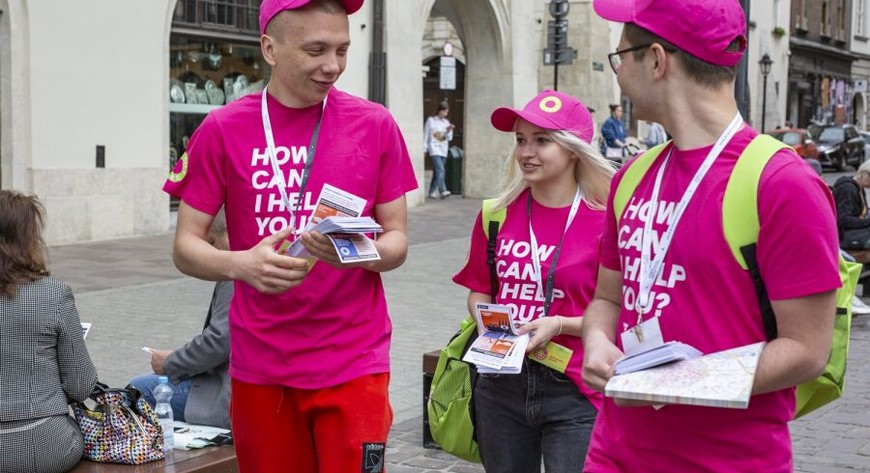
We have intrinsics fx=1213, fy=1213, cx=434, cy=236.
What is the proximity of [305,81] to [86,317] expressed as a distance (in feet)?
23.9

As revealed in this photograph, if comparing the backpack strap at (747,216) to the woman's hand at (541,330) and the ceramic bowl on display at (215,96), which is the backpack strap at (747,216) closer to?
the woman's hand at (541,330)

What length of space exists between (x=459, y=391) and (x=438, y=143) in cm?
2005

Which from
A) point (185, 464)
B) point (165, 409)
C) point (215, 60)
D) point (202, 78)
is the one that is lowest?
point (185, 464)

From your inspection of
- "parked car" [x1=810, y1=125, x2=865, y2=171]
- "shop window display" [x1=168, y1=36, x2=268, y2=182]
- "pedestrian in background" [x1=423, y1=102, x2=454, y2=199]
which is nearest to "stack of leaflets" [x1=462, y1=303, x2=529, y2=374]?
"shop window display" [x1=168, y1=36, x2=268, y2=182]

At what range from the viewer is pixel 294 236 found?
3.23 meters

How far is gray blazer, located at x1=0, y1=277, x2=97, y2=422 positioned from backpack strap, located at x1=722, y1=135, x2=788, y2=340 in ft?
9.02

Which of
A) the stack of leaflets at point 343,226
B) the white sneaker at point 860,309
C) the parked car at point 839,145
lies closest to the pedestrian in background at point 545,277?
the stack of leaflets at point 343,226

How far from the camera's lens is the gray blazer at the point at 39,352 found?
4.29m

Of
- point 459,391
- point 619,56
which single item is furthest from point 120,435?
point 619,56

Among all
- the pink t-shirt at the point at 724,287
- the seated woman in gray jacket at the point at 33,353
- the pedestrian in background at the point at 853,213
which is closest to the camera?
the pink t-shirt at the point at 724,287

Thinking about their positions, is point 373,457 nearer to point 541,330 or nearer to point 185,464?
point 541,330

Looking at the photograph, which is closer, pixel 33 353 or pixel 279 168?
pixel 279 168

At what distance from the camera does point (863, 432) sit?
686 cm

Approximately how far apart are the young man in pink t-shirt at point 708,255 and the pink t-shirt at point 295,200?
2.90ft
